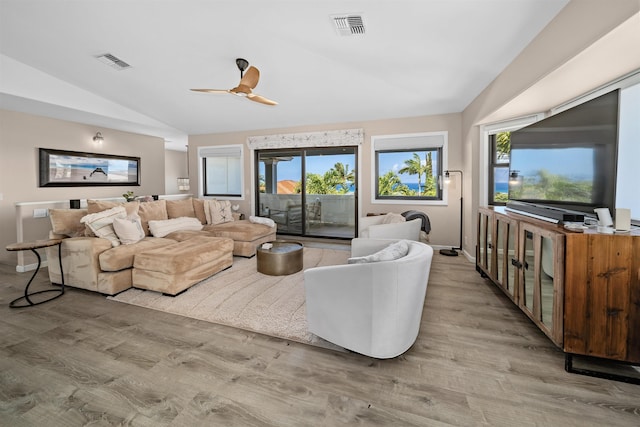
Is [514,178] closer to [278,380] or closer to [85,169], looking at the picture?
[278,380]

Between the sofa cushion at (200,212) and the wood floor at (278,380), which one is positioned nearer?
the wood floor at (278,380)

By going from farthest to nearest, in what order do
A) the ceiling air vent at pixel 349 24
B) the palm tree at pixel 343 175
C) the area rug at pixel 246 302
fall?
1. the palm tree at pixel 343 175
2. the ceiling air vent at pixel 349 24
3. the area rug at pixel 246 302

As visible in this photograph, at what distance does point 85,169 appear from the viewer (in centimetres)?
529

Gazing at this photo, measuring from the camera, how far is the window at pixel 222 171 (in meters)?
6.56

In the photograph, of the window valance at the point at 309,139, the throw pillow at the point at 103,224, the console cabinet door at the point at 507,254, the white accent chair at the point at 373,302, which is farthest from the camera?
the window valance at the point at 309,139

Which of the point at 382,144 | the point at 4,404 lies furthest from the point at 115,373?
the point at 382,144

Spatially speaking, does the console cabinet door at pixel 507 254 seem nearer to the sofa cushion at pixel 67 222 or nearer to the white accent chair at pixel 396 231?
the white accent chair at pixel 396 231

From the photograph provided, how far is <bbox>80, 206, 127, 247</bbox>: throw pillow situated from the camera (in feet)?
10.8

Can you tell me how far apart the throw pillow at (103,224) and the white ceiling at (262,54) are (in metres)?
2.12

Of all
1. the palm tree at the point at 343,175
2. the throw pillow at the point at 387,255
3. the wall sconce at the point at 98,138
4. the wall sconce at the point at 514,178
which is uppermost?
the wall sconce at the point at 98,138

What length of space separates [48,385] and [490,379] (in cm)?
271

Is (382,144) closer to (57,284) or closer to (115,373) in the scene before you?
(115,373)

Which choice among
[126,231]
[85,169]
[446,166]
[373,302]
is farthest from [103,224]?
[446,166]

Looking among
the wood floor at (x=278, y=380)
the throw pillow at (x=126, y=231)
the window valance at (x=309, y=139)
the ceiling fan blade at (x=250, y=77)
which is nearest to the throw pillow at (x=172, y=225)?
the throw pillow at (x=126, y=231)
